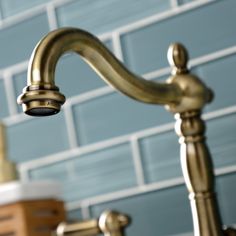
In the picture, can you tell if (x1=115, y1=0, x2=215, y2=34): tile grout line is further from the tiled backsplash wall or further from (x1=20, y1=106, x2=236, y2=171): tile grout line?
(x1=20, y1=106, x2=236, y2=171): tile grout line

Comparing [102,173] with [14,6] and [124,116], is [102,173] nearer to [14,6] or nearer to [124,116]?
[124,116]

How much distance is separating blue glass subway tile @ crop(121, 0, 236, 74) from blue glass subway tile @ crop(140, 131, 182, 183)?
0.09m

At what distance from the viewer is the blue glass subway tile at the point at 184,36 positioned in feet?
2.69

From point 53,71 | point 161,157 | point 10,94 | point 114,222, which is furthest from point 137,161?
point 53,71

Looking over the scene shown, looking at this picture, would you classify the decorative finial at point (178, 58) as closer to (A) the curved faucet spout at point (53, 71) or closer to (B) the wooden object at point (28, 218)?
(A) the curved faucet spout at point (53, 71)

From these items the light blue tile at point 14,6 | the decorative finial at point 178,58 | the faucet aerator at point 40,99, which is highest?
the light blue tile at point 14,6

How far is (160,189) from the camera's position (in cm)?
85

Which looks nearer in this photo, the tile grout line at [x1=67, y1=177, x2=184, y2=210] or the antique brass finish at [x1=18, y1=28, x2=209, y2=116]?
the antique brass finish at [x1=18, y1=28, x2=209, y2=116]

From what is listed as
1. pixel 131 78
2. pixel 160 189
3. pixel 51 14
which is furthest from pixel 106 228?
pixel 51 14

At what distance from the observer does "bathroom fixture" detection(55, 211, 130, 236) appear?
749 mm

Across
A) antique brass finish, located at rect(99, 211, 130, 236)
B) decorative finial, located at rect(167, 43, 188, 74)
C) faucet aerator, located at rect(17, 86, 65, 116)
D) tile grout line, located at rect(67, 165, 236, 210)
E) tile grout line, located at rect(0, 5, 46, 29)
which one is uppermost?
tile grout line, located at rect(0, 5, 46, 29)

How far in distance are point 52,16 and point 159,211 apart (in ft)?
1.07

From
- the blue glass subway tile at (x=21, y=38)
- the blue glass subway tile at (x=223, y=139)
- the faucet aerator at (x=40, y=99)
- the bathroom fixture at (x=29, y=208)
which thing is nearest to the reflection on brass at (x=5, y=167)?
the bathroom fixture at (x=29, y=208)

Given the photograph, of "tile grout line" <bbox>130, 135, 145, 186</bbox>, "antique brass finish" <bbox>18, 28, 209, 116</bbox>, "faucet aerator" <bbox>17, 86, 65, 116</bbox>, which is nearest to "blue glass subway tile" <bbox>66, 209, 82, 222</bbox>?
"tile grout line" <bbox>130, 135, 145, 186</bbox>
